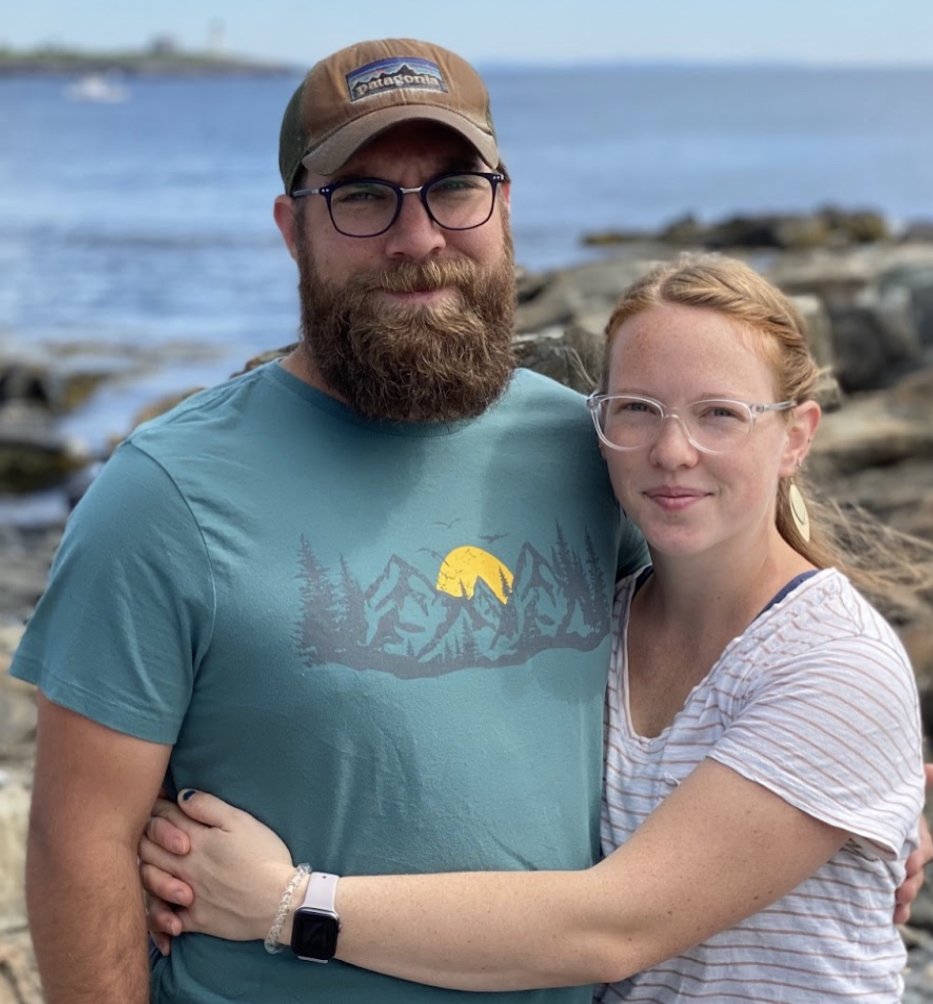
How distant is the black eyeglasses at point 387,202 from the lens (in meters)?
3.15

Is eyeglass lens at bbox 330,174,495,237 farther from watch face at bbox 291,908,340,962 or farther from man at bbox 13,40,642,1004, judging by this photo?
watch face at bbox 291,908,340,962

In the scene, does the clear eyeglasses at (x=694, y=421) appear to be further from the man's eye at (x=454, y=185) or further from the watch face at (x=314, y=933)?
the watch face at (x=314, y=933)

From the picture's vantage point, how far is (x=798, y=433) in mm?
3096

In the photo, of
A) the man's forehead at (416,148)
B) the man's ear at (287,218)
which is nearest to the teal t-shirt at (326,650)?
the man's ear at (287,218)

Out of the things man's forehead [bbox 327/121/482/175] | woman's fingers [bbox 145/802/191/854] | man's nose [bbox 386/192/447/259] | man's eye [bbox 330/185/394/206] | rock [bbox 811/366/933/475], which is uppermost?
man's forehead [bbox 327/121/482/175]

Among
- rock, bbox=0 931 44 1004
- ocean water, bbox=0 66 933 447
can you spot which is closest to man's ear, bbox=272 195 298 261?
rock, bbox=0 931 44 1004

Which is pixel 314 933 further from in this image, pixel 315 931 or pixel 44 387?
pixel 44 387

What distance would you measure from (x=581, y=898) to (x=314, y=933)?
0.51m

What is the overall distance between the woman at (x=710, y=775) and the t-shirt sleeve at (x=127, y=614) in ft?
0.97

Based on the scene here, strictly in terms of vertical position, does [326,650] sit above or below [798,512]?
below

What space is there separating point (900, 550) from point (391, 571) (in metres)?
1.68

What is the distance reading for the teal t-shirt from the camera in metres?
2.76

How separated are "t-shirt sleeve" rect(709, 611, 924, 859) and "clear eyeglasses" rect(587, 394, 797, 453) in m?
0.46

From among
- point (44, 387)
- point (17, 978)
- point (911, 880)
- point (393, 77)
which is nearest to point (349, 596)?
point (393, 77)
